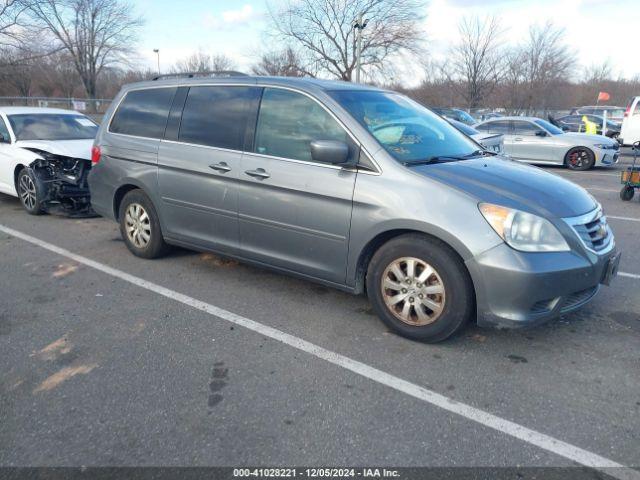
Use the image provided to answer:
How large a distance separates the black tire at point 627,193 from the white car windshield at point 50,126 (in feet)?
29.9

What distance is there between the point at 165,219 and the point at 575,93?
1820 inches

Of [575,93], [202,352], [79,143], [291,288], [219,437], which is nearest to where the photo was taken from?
[219,437]

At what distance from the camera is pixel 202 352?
3393mm

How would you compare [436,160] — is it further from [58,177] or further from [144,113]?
[58,177]

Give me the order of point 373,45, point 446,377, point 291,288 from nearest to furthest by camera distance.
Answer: point 446,377 < point 291,288 < point 373,45

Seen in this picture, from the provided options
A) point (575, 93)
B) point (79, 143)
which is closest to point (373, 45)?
point (575, 93)

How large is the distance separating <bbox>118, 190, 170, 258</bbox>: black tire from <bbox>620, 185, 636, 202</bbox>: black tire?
7.83 metres

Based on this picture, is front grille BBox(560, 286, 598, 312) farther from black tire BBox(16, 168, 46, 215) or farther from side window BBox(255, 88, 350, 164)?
black tire BBox(16, 168, 46, 215)

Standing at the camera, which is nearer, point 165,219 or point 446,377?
point 446,377

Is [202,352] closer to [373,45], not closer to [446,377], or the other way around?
[446,377]

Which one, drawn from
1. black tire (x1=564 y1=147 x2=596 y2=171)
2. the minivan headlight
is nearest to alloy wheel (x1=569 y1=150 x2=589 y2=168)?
black tire (x1=564 y1=147 x2=596 y2=171)

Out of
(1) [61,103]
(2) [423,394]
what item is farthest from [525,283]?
(1) [61,103]

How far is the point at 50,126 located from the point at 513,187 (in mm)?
7400

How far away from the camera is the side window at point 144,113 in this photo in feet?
16.1
